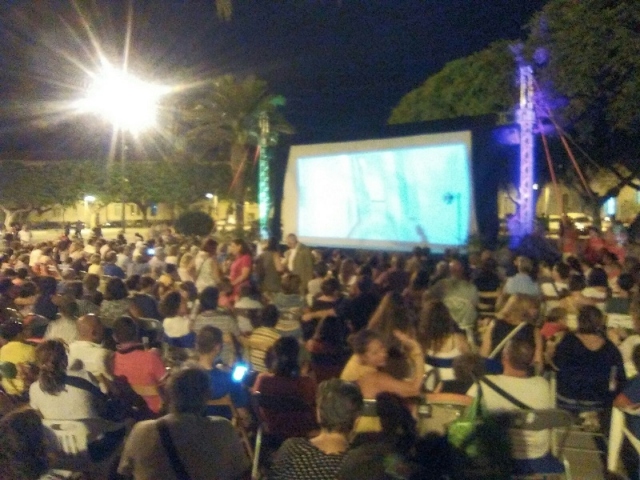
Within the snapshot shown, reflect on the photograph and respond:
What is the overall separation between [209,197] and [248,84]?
17852 mm

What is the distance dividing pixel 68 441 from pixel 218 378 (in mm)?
1018

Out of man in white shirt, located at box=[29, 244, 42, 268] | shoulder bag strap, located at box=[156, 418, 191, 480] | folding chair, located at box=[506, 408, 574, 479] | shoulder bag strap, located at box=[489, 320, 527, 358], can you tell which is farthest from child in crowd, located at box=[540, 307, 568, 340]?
man in white shirt, located at box=[29, 244, 42, 268]

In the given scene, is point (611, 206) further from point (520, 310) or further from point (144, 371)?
point (144, 371)

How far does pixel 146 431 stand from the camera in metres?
3.45

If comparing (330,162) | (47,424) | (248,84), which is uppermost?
(248,84)

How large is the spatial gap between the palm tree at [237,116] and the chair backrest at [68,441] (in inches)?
1124

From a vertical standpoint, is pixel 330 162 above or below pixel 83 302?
above

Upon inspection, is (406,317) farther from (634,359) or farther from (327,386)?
(327,386)

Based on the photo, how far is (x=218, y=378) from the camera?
17.0 ft

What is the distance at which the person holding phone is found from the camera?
204 inches

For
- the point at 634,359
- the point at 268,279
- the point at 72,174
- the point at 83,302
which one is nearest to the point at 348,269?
the point at 268,279

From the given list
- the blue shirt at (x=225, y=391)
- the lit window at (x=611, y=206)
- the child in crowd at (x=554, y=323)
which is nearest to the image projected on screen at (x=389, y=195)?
the child in crowd at (x=554, y=323)

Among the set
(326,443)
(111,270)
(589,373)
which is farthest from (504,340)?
(111,270)

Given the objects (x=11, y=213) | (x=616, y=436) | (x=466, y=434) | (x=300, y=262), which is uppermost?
(x=11, y=213)
